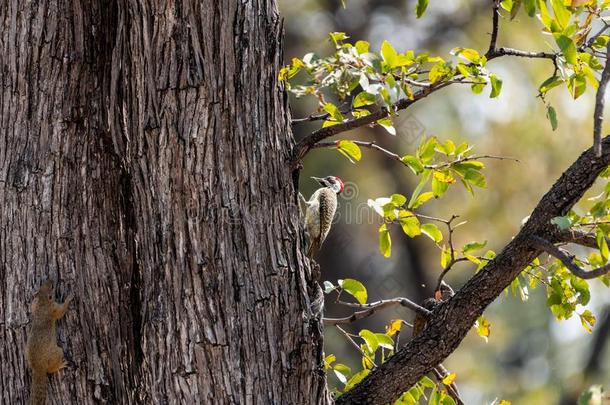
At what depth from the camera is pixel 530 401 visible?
10.1 metres

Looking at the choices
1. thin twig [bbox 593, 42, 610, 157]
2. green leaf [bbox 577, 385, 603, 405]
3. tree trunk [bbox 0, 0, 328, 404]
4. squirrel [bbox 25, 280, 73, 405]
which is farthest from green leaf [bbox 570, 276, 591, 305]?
squirrel [bbox 25, 280, 73, 405]

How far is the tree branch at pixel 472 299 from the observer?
251 cm

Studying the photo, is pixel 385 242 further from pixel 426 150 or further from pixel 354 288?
pixel 426 150

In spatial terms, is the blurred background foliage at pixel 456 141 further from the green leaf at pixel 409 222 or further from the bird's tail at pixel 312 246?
the green leaf at pixel 409 222

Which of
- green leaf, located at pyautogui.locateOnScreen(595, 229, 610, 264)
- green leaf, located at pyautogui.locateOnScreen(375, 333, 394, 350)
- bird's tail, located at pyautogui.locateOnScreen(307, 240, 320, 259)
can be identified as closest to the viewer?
green leaf, located at pyautogui.locateOnScreen(595, 229, 610, 264)

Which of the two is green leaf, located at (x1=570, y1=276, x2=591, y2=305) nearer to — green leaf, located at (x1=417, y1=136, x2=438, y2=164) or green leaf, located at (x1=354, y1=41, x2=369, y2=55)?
green leaf, located at (x1=417, y1=136, x2=438, y2=164)

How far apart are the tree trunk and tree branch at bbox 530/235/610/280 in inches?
26.5

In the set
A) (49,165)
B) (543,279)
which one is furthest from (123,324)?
(543,279)

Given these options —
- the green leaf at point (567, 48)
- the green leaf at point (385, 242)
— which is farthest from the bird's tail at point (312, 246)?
the green leaf at point (567, 48)

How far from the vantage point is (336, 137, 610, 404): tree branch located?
8.24ft

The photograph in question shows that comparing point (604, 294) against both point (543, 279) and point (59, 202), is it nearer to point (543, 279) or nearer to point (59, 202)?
point (543, 279)

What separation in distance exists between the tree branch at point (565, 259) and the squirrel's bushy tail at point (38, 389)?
1.40 meters

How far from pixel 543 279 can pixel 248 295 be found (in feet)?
3.96

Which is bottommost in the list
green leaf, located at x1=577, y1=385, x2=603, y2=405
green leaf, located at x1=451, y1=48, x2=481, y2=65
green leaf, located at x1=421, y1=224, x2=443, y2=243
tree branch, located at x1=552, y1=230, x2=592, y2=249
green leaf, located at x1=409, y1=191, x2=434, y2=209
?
green leaf, located at x1=577, y1=385, x2=603, y2=405
